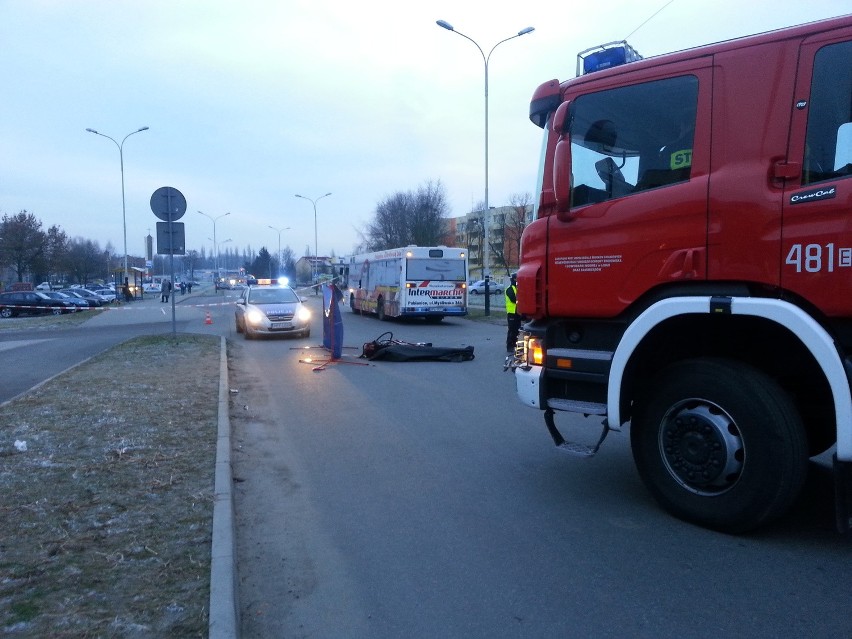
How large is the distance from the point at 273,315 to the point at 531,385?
15.0 m

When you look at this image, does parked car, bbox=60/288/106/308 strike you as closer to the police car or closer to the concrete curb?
the police car

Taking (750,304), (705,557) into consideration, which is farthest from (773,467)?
(750,304)

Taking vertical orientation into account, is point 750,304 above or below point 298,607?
above

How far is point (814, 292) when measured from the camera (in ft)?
13.3

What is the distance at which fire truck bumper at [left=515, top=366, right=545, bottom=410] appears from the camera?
17.7 feet

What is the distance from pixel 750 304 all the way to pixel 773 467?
0.99 metres

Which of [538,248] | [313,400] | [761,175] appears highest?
[761,175]

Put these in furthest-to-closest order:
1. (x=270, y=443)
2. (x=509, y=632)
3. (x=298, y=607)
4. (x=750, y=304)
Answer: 1. (x=270, y=443)
2. (x=750, y=304)
3. (x=298, y=607)
4. (x=509, y=632)

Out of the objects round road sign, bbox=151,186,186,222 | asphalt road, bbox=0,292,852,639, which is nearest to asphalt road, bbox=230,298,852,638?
asphalt road, bbox=0,292,852,639

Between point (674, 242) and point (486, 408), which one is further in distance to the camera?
point (486, 408)

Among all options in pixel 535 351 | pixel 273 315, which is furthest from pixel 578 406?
pixel 273 315

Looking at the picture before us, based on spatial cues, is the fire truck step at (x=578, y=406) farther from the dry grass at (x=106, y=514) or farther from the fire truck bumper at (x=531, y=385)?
the dry grass at (x=106, y=514)

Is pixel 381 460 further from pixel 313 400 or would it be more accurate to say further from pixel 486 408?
pixel 313 400

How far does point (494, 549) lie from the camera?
451 cm
